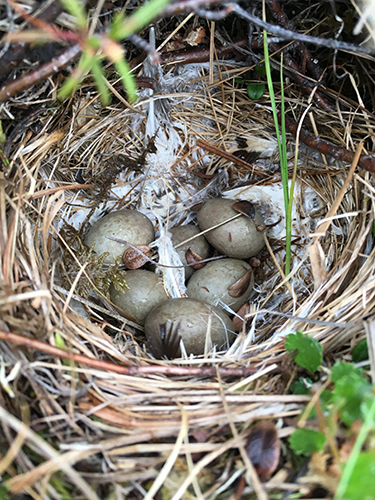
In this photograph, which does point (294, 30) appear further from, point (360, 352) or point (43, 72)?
point (360, 352)

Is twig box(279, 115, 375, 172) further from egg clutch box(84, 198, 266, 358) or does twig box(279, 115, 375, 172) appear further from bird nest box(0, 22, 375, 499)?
egg clutch box(84, 198, 266, 358)

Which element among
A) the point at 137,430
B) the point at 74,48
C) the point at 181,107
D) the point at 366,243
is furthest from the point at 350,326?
the point at 181,107

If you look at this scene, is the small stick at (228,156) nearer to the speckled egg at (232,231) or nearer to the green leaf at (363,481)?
the speckled egg at (232,231)

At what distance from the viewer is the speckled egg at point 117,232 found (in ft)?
5.85

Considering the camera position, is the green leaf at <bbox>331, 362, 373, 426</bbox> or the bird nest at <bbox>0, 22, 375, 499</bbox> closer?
the green leaf at <bbox>331, 362, 373, 426</bbox>

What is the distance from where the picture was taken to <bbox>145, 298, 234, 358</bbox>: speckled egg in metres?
1.46

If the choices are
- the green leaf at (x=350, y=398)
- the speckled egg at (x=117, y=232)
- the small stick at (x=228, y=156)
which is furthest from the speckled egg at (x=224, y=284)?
the green leaf at (x=350, y=398)

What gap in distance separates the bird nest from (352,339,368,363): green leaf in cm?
6

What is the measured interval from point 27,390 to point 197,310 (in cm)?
71

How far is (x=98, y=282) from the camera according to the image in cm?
170

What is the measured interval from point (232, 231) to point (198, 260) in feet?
0.82

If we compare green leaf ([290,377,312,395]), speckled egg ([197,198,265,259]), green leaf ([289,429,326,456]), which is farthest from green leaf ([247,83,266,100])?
green leaf ([289,429,326,456])

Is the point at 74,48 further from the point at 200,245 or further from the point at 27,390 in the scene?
the point at 200,245

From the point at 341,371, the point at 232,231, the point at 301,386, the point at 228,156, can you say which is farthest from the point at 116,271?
the point at 341,371
